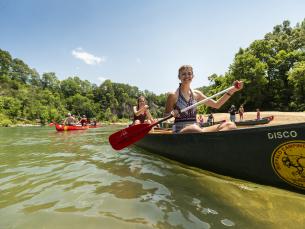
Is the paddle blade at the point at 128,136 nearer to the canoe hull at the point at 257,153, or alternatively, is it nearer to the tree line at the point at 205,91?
the canoe hull at the point at 257,153

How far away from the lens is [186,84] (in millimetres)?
4605

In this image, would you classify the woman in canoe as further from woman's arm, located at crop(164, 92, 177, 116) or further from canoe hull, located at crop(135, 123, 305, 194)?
canoe hull, located at crop(135, 123, 305, 194)

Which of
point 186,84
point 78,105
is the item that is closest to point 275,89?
point 186,84

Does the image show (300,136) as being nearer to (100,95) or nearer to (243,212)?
(243,212)

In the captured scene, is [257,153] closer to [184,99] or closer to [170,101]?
[184,99]

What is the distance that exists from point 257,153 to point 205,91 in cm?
8089

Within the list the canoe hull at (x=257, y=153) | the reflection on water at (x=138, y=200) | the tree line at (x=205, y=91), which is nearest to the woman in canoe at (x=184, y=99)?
the canoe hull at (x=257, y=153)

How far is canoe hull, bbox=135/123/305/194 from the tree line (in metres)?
29.9

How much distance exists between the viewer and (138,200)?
9.98ft

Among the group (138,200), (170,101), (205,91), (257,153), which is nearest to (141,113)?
(170,101)

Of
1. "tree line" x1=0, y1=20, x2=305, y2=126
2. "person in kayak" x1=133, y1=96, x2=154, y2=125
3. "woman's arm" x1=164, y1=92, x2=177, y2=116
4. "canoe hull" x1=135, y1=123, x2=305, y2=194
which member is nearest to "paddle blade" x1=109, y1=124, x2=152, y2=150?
"woman's arm" x1=164, y1=92, x2=177, y2=116

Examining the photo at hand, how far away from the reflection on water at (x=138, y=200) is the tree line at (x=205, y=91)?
3012cm

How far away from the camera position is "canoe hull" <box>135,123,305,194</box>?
265 cm

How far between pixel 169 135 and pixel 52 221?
2.66m
